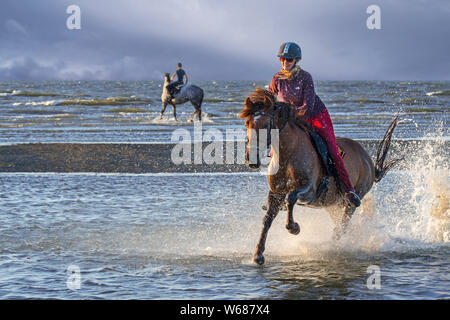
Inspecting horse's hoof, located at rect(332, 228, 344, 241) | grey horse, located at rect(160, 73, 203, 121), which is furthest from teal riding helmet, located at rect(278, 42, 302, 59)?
grey horse, located at rect(160, 73, 203, 121)

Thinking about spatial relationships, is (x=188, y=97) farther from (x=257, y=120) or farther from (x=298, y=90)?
(x=257, y=120)

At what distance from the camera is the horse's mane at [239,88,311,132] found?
6.30m

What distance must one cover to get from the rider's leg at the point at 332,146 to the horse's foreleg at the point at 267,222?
32.6 inches

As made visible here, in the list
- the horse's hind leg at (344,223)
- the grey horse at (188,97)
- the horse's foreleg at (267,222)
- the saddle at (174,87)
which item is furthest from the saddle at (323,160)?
the saddle at (174,87)

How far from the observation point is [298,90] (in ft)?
23.3

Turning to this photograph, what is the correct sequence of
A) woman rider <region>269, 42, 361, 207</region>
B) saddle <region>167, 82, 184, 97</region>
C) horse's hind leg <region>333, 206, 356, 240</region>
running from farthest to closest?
saddle <region>167, 82, 184, 97</region> → horse's hind leg <region>333, 206, 356, 240</region> → woman rider <region>269, 42, 361, 207</region>

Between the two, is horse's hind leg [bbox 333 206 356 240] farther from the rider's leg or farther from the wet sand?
the wet sand

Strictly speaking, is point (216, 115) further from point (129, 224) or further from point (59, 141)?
point (129, 224)

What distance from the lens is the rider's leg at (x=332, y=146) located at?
7293mm

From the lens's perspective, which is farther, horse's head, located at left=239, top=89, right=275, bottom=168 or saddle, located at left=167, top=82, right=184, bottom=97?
saddle, located at left=167, top=82, right=184, bottom=97

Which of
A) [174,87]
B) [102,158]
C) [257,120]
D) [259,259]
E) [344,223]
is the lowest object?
[259,259]

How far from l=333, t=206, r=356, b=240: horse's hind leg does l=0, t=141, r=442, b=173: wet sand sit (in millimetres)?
6657

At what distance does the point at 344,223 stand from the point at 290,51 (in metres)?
2.36

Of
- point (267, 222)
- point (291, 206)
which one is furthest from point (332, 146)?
point (267, 222)
